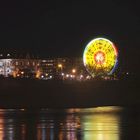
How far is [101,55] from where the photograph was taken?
101m

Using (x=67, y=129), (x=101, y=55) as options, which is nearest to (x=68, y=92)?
(x=101, y=55)

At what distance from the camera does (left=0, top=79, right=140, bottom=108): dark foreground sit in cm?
7906

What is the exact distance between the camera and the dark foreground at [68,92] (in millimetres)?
79062

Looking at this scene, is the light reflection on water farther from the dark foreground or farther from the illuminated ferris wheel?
the illuminated ferris wheel

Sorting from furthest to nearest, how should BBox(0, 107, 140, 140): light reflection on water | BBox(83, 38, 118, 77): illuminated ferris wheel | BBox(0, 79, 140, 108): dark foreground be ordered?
BBox(83, 38, 118, 77): illuminated ferris wheel < BBox(0, 79, 140, 108): dark foreground < BBox(0, 107, 140, 140): light reflection on water

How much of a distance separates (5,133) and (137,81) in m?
67.8

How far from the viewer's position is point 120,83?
95250mm

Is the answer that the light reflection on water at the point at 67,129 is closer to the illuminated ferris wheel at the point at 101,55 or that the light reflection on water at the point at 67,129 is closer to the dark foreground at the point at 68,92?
the dark foreground at the point at 68,92

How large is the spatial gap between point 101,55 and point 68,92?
16433 mm

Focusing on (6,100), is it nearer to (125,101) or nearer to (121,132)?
(125,101)

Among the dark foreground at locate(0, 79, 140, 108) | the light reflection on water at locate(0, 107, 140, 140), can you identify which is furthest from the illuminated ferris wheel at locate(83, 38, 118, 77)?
the light reflection on water at locate(0, 107, 140, 140)

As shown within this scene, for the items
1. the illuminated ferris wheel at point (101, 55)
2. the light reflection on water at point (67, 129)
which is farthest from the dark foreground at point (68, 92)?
the light reflection on water at point (67, 129)

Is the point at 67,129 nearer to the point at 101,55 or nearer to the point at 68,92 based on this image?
the point at 68,92

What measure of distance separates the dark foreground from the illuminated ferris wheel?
5689 mm
